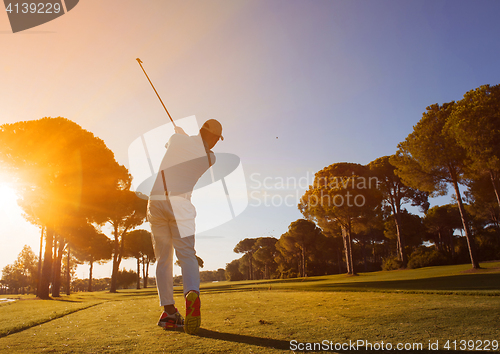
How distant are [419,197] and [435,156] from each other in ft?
59.7

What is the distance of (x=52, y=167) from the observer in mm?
16156

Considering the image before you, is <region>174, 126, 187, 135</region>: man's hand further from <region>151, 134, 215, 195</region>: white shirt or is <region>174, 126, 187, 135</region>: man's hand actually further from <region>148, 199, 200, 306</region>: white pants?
<region>148, 199, 200, 306</region>: white pants

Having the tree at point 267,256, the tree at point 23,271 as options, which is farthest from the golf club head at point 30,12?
the tree at point 267,256

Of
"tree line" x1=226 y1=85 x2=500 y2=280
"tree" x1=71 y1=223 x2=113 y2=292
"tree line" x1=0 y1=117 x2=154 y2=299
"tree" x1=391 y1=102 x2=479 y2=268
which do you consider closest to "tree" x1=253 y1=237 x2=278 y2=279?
"tree line" x1=226 y1=85 x2=500 y2=280

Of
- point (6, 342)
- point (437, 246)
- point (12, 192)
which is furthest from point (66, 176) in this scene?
point (437, 246)

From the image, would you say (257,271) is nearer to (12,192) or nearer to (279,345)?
(12,192)

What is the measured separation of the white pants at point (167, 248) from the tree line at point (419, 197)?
18.5 metres

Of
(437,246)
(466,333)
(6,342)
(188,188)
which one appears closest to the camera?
(466,333)

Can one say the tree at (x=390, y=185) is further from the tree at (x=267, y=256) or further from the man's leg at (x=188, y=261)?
the tree at (x=267, y=256)

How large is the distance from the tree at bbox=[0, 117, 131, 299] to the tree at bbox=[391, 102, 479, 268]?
2088 centimetres

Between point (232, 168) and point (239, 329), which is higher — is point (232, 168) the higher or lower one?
the higher one

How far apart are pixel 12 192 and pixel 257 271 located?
66.9m

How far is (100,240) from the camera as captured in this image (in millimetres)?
33969

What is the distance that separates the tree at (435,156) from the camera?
17.3 meters
